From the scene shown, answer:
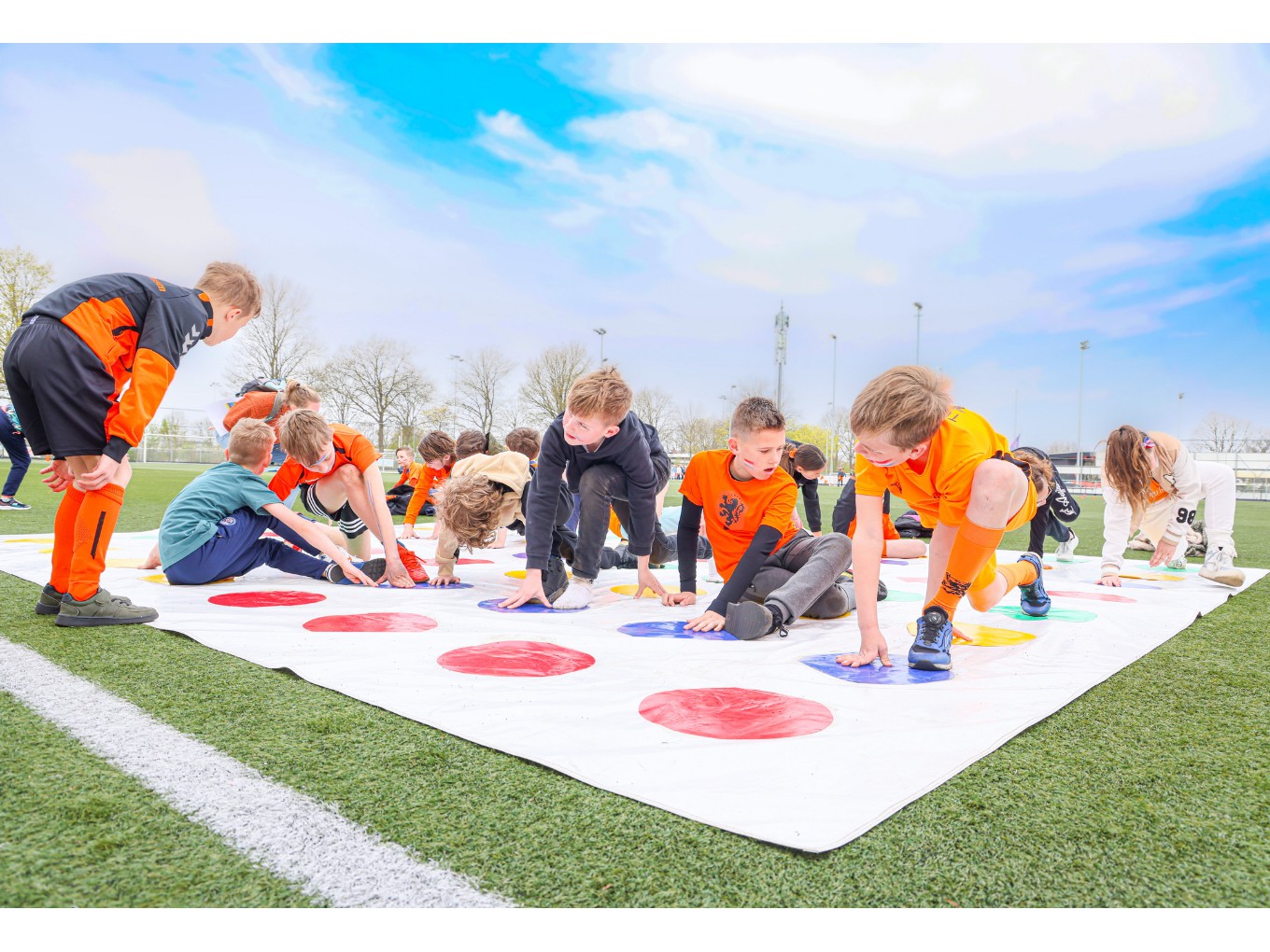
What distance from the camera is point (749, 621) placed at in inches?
114

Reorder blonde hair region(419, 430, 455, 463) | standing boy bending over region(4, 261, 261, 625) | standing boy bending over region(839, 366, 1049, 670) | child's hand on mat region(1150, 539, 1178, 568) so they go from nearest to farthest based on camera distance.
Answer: standing boy bending over region(839, 366, 1049, 670), standing boy bending over region(4, 261, 261, 625), child's hand on mat region(1150, 539, 1178, 568), blonde hair region(419, 430, 455, 463)

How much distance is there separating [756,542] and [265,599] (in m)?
2.38

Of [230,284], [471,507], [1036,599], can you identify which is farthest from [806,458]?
[230,284]

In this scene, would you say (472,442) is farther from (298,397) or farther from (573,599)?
(573,599)

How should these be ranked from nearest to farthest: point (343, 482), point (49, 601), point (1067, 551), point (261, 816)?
1. point (261, 816)
2. point (49, 601)
3. point (343, 482)
4. point (1067, 551)

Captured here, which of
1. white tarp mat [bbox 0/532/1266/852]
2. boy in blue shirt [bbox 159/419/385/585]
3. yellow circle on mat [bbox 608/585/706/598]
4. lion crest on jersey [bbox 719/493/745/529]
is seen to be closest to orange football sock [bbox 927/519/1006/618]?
white tarp mat [bbox 0/532/1266/852]

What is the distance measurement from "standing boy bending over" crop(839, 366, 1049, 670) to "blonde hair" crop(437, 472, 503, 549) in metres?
2.15

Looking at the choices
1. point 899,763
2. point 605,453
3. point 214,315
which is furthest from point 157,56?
point 899,763

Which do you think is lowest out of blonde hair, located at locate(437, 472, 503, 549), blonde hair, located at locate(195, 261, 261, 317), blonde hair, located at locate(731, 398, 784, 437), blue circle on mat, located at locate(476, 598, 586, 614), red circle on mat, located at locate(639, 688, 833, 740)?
blue circle on mat, located at locate(476, 598, 586, 614)

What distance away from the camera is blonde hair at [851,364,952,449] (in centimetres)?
240

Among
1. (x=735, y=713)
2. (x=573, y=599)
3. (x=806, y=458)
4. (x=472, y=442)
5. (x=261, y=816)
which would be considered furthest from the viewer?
(x=472, y=442)

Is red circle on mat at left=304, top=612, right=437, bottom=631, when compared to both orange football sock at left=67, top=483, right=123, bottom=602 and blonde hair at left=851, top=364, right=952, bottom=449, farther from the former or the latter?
blonde hair at left=851, top=364, right=952, bottom=449

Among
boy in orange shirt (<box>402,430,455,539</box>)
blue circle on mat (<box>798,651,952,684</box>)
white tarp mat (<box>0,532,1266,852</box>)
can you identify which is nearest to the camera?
white tarp mat (<box>0,532,1266,852</box>)

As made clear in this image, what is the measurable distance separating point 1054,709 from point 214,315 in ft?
11.9
